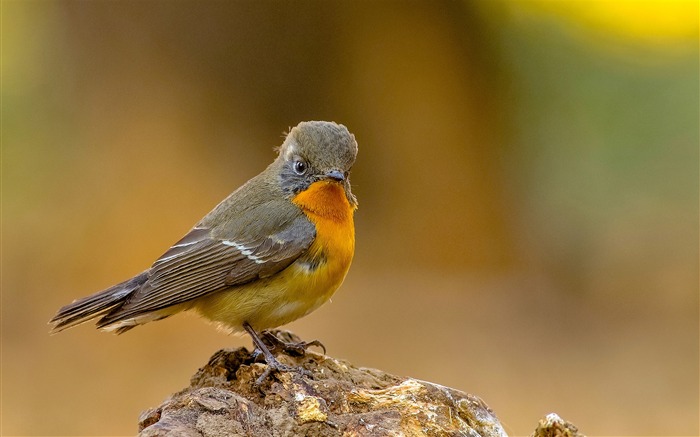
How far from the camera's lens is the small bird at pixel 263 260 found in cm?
507

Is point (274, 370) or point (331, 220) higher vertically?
point (331, 220)

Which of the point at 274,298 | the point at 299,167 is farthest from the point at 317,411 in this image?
the point at 299,167

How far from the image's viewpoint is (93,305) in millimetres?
5109

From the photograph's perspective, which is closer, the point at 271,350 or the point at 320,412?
the point at 320,412

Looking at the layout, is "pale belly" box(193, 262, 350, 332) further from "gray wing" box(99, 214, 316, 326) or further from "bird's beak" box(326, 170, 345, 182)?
"bird's beak" box(326, 170, 345, 182)

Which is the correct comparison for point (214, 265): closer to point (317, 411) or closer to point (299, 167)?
point (299, 167)

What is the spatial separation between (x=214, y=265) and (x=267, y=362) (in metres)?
1.18

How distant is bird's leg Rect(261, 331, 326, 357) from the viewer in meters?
4.66

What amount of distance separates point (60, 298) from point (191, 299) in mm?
6660

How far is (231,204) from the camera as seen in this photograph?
18.5ft

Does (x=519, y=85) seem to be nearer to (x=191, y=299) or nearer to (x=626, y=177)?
(x=626, y=177)

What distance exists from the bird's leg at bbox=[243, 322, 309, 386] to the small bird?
2cm

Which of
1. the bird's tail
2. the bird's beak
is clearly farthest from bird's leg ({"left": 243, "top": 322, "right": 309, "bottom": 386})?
the bird's beak

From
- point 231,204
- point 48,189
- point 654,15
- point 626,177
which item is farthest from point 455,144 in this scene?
point 231,204
